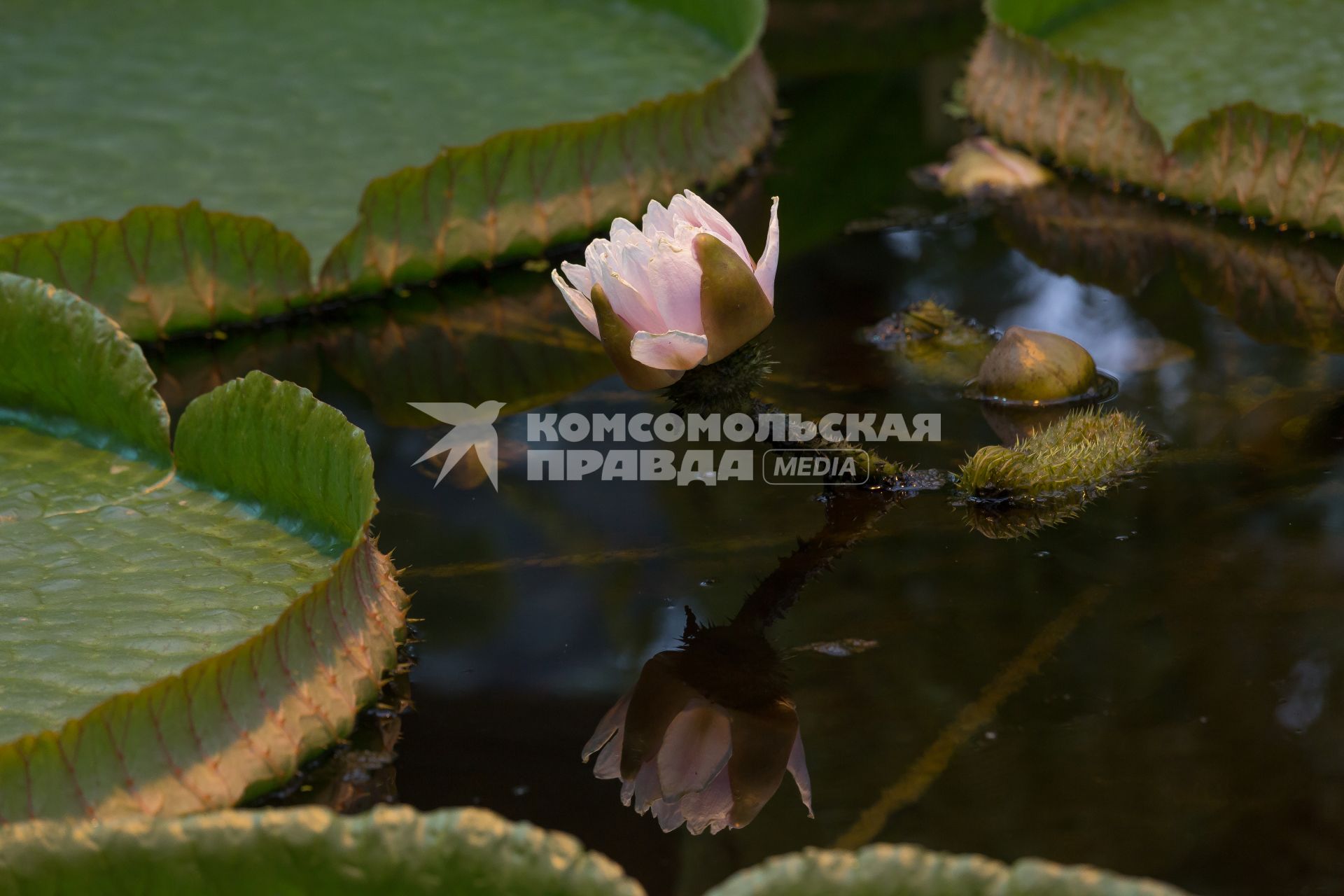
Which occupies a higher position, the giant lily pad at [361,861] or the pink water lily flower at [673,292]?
the pink water lily flower at [673,292]

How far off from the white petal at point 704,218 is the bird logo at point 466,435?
0.59m

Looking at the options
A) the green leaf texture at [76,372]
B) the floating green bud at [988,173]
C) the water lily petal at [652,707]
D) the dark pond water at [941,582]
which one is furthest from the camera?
the floating green bud at [988,173]

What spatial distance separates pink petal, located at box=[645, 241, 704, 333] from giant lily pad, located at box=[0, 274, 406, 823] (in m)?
0.39

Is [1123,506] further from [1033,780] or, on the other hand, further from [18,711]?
[18,711]

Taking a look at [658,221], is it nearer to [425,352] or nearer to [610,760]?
[610,760]

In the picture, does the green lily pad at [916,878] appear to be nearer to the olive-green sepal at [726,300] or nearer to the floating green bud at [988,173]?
the olive-green sepal at [726,300]

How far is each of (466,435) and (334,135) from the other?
1.11 meters

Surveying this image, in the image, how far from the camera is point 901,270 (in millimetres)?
2637

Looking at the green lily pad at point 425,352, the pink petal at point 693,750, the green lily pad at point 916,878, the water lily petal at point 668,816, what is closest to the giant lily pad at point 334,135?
the green lily pad at point 425,352

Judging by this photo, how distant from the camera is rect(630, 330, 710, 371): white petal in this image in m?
1.50

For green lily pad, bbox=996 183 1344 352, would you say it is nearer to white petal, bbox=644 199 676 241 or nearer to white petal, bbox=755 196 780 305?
white petal, bbox=755 196 780 305

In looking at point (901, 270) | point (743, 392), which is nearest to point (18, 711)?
point (743, 392)

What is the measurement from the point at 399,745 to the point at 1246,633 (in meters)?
0.95

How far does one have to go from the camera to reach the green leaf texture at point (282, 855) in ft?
3.38
